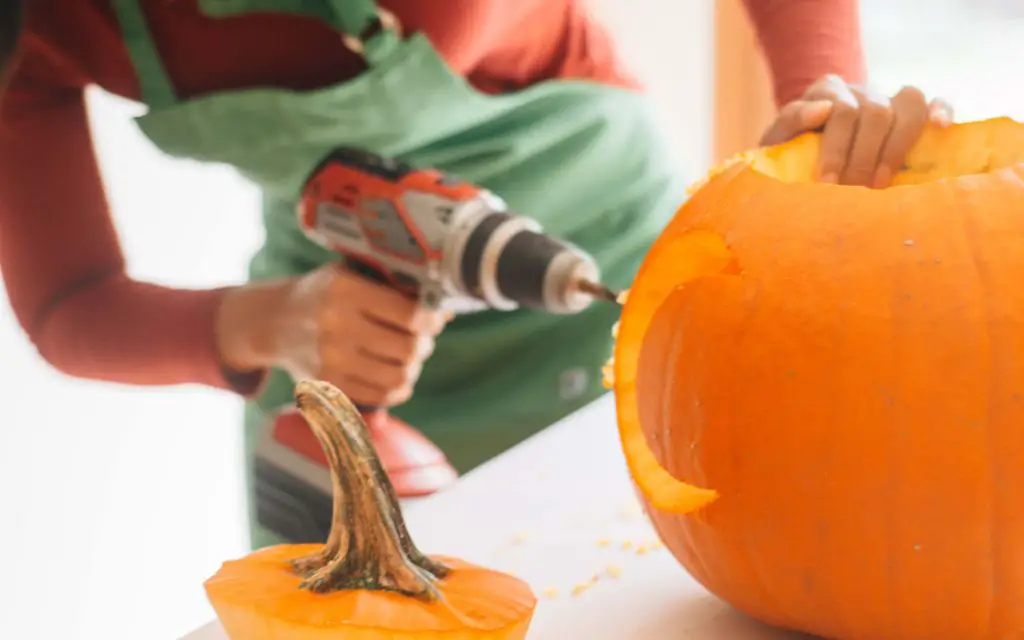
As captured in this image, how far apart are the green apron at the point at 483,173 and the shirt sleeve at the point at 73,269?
86 mm

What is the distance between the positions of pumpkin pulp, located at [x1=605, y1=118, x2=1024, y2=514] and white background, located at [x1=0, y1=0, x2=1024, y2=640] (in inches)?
23.3

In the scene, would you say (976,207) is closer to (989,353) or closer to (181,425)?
(989,353)

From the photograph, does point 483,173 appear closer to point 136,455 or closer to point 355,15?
point 355,15

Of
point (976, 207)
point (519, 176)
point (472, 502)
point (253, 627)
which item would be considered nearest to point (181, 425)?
point (519, 176)

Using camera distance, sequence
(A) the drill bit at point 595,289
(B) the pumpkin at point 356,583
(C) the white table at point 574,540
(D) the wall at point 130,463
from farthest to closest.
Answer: (D) the wall at point 130,463 → (A) the drill bit at point 595,289 → (C) the white table at point 574,540 → (B) the pumpkin at point 356,583

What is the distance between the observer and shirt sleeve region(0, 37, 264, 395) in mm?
969

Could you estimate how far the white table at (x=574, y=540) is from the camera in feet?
1.53

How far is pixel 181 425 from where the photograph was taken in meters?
1.31

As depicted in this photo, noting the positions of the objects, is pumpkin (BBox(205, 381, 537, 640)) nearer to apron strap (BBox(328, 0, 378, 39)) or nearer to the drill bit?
the drill bit

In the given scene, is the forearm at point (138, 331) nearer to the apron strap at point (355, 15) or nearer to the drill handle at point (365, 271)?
the drill handle at point (365, 271)

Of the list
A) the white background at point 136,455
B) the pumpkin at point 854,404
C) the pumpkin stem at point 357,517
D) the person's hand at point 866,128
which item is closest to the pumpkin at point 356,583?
the pumpkin stem at point 357,517

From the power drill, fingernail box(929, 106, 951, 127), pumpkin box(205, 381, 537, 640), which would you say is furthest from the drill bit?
pumpkin box(205, 381, 537, 640)

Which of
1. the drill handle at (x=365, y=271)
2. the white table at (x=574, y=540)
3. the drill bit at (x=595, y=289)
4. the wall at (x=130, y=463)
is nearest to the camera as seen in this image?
the white table at (x=574, y=540)

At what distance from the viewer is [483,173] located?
1.05 meters
